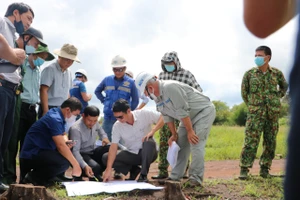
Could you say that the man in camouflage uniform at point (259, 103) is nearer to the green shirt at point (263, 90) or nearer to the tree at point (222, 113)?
the green shirt at point (263, 90)

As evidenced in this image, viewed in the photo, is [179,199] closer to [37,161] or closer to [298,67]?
[37,161]

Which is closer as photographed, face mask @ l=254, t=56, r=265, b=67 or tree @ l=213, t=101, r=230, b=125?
face mask @ l=254, t=56, r=265, b=67

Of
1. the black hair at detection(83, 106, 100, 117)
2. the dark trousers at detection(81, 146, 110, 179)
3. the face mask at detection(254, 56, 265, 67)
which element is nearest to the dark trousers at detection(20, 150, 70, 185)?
the dark trousers at detection(81, 146, 110, 179)

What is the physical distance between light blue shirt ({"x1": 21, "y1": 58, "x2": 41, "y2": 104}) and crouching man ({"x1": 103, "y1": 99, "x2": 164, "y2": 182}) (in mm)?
881

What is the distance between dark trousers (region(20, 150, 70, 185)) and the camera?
4.55m

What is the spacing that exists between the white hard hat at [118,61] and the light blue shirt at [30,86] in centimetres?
123

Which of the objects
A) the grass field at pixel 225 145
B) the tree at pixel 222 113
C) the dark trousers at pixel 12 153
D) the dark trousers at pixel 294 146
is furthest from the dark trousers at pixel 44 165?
the tree at pixel 222 113

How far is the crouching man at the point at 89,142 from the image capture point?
194 inches

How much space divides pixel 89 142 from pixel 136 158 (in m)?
0.63

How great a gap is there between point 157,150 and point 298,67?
4.40 m

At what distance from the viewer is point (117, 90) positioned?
5668mm

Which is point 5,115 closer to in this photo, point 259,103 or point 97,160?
point 97,160

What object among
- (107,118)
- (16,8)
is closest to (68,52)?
(107,118)

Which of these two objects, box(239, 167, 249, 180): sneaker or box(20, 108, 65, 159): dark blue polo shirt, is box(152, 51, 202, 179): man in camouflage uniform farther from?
box(20, 108, 65, 159): dark blue polo shirt
